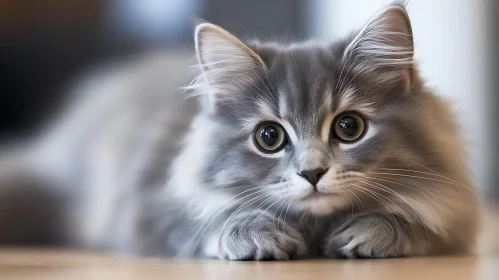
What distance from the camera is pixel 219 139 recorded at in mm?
1537

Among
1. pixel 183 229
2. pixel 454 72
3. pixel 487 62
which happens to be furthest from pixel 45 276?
pixel 487 62

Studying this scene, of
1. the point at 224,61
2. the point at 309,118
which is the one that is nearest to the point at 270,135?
the point at 309,118

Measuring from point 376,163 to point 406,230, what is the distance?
0.16 meters

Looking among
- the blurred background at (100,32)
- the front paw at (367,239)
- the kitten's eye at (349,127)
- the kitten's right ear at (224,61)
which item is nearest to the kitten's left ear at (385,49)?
the kitten's eye at (349,127)

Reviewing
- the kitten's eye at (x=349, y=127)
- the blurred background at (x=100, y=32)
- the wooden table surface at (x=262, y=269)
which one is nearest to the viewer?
the wooden table surface at (x=262, y=269)

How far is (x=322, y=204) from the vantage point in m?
1.37

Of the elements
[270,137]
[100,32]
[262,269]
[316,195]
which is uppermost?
[100,32]

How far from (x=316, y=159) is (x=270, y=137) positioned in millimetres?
173

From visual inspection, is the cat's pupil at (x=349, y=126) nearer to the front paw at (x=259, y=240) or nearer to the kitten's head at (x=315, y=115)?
the kitten's head at (x=315, y=115)

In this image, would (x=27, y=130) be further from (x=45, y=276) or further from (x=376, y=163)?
(x=376, y=163)

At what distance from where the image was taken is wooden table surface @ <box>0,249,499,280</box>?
108 centimetres

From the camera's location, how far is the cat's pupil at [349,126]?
141 cm

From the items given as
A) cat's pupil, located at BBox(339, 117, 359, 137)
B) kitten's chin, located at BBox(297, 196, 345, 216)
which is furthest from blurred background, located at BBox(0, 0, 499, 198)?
kitten's chin, located at BBox(297, 196, 345, 216)

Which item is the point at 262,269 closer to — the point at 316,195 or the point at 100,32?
the point at 316,195
